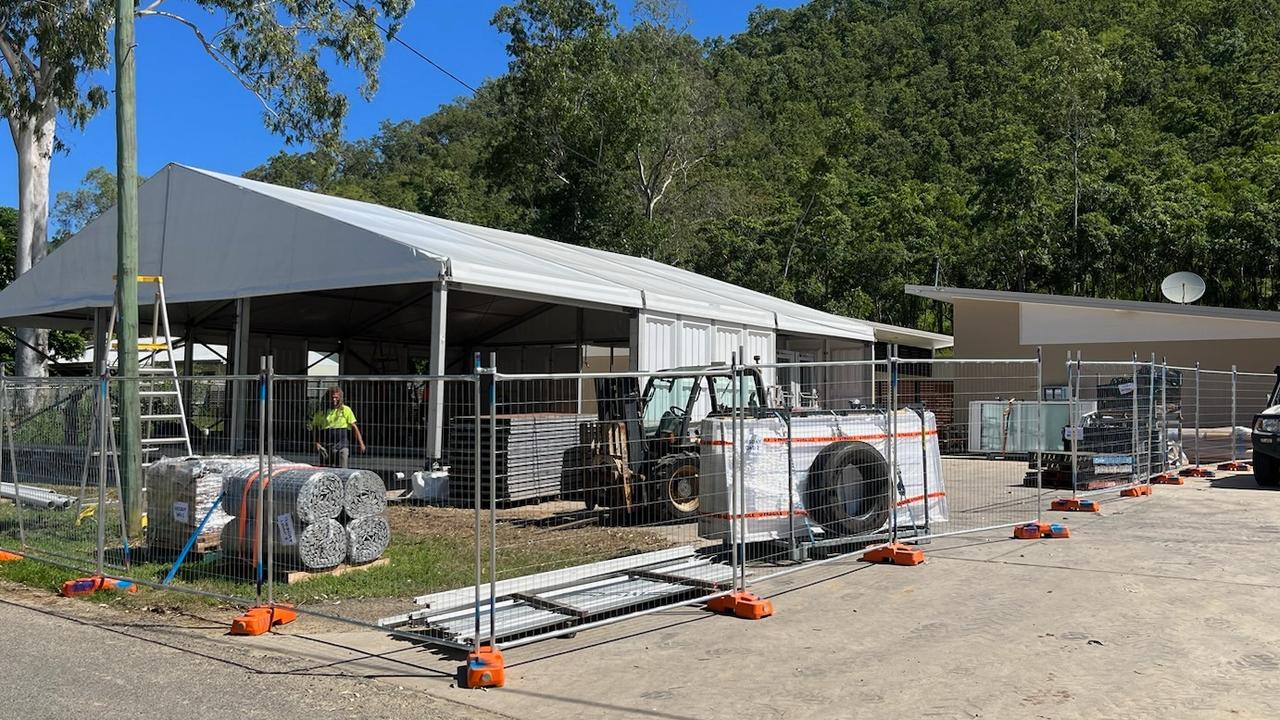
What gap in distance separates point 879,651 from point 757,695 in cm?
125

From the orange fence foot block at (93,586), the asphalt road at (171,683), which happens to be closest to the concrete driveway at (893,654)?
the asphalt road at (171,683)

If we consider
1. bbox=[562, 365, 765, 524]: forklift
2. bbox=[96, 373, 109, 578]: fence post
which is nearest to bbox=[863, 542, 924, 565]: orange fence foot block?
bbox=[562, 365, 765, 524]: forklift

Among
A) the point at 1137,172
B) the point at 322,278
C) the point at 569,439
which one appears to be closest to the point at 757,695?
A: the point at 569,439

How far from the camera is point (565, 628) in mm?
7348

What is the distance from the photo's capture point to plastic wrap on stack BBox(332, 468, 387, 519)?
9188 mm

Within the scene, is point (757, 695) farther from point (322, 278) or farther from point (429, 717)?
point (322, 278)

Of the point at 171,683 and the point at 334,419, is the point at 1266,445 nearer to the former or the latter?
the point at 334,419

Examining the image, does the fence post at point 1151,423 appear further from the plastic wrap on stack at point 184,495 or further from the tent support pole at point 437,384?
the plastic wrap on stack at point 184,495

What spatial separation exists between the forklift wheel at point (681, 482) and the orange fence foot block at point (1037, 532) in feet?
11.9

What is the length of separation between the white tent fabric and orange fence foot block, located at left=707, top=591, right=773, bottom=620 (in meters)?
7.10

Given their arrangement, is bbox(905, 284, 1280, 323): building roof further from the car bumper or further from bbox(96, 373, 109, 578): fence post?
bbox(96, 373, 109, 578): fence post

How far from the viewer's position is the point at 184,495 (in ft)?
32.5

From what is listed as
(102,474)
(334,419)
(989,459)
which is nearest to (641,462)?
(334,419)

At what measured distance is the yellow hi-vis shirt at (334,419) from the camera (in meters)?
12.4
